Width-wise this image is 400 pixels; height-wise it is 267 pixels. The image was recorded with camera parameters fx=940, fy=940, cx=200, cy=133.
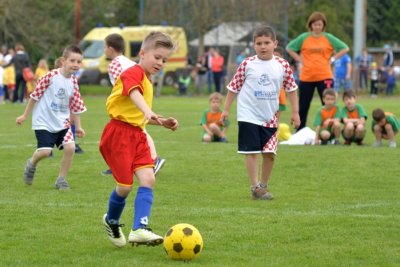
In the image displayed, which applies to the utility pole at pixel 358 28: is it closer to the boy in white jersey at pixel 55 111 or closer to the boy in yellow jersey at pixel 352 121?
the boy in yellow jersey at pixel 352 121

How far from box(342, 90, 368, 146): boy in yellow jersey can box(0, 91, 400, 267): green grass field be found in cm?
97

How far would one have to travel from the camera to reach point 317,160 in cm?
1388

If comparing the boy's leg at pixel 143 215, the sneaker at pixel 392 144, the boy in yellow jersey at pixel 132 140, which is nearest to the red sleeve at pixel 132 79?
the boy in yellow jersey at pixel 132 140

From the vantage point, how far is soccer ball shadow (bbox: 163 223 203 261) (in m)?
6.77

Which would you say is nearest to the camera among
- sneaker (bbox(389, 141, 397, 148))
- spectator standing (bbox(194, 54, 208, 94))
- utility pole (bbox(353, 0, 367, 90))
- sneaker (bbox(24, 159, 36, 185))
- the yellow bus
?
sneaker (bbox(24, 159, 36, 185))

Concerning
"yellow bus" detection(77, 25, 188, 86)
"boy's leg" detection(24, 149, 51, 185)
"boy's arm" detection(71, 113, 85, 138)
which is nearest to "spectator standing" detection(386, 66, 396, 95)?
"yellow bus" detection(77, 25, 188, 86)

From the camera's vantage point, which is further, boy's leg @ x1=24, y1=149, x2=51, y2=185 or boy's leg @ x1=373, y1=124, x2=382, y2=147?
boy's leg @ x1=373, y1=124, x2=382, y2=147

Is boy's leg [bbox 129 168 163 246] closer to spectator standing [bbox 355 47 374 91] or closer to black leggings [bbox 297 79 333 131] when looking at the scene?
black leggings [bbox 297 79 333 131]

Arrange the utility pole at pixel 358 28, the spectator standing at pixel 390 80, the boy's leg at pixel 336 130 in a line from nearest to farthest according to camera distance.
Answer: the boy's leg at pixel 336 130, the utility pole at pixel 358 28, the spectator standing at pixel 390 80

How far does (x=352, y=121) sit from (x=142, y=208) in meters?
9.95

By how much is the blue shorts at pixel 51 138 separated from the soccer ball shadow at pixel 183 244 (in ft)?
14.6

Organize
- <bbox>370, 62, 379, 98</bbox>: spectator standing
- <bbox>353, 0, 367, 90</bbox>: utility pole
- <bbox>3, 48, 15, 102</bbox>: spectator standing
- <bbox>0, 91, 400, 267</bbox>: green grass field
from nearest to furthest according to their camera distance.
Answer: <bbox>0, 91, 400, 267</bbox>: green grass field → <bbox>3, 48, 15, 102</bbox>: spectator standing → <bbox>353, 0, 367, 90</bbox>: utility pole → <bbox>370, 62, 379, 98</bbox>: spectator standing

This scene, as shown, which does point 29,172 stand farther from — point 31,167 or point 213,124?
point 213,124

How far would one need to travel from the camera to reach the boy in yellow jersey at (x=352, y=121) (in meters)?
16.6
